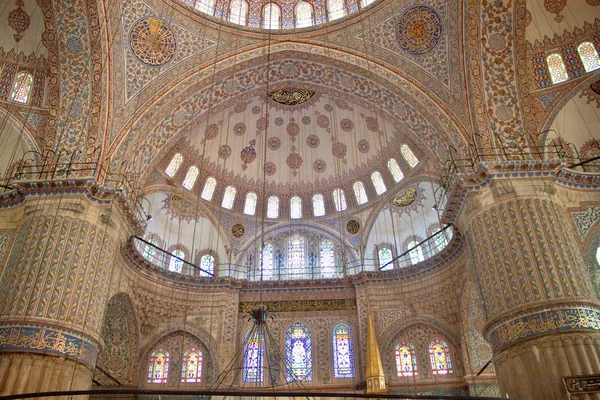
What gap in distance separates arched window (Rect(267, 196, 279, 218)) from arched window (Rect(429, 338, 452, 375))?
6.60 metres

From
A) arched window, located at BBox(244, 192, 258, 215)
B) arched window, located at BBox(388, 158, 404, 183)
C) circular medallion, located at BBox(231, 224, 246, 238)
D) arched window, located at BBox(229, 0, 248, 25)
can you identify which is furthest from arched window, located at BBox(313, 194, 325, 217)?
arched window, located at BBox(229, 0, 248, 25)

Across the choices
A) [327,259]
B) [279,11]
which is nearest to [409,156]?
[327,259]

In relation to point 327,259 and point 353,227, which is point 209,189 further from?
point 353,227

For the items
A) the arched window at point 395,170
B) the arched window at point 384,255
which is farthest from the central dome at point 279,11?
the arched window at point 384,255

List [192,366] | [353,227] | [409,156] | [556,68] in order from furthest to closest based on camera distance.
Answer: [353,227] < [409,156] < [192,366] < [556,68]

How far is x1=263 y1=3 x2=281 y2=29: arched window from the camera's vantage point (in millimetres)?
13367

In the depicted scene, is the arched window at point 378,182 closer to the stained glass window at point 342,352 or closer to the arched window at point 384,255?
the arched window at point 384,255

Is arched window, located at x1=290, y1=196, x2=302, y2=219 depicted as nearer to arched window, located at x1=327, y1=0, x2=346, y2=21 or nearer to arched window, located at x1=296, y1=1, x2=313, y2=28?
arched window, located at x1=296, y1=1, x2=313, y2=28

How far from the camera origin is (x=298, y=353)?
14203 mm

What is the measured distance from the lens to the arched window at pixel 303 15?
13.5 m

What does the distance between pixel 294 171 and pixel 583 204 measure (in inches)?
359

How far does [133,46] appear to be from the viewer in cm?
1174

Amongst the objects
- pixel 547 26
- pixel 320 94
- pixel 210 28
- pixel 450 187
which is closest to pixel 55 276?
pixel 210 28

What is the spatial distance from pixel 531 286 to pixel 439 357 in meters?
5.53
